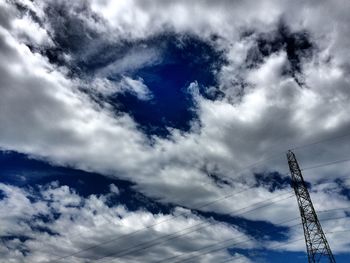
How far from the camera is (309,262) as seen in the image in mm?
62906

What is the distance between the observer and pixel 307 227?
6569 cm

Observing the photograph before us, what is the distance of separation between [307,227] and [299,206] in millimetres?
4081

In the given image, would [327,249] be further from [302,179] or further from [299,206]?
[302,179]

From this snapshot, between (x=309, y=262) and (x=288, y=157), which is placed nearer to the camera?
(x=309, y=262)

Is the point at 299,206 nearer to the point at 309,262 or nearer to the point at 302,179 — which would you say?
the point at 302,179

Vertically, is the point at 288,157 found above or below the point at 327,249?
above

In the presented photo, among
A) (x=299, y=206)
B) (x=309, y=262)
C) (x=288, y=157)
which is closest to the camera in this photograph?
(x=309, y=262)

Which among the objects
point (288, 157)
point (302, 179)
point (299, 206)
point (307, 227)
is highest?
point (288, 157)

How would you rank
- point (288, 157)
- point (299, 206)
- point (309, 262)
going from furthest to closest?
point (288, 157), point (299, 206), point (309, 262)

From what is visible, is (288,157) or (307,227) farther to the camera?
(288,157)

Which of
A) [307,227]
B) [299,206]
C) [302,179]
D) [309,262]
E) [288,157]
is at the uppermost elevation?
[288,157]

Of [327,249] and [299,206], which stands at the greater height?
[299,206]

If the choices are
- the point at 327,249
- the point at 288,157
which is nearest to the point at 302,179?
the point at 288,157

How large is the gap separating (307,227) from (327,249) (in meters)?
4.94
